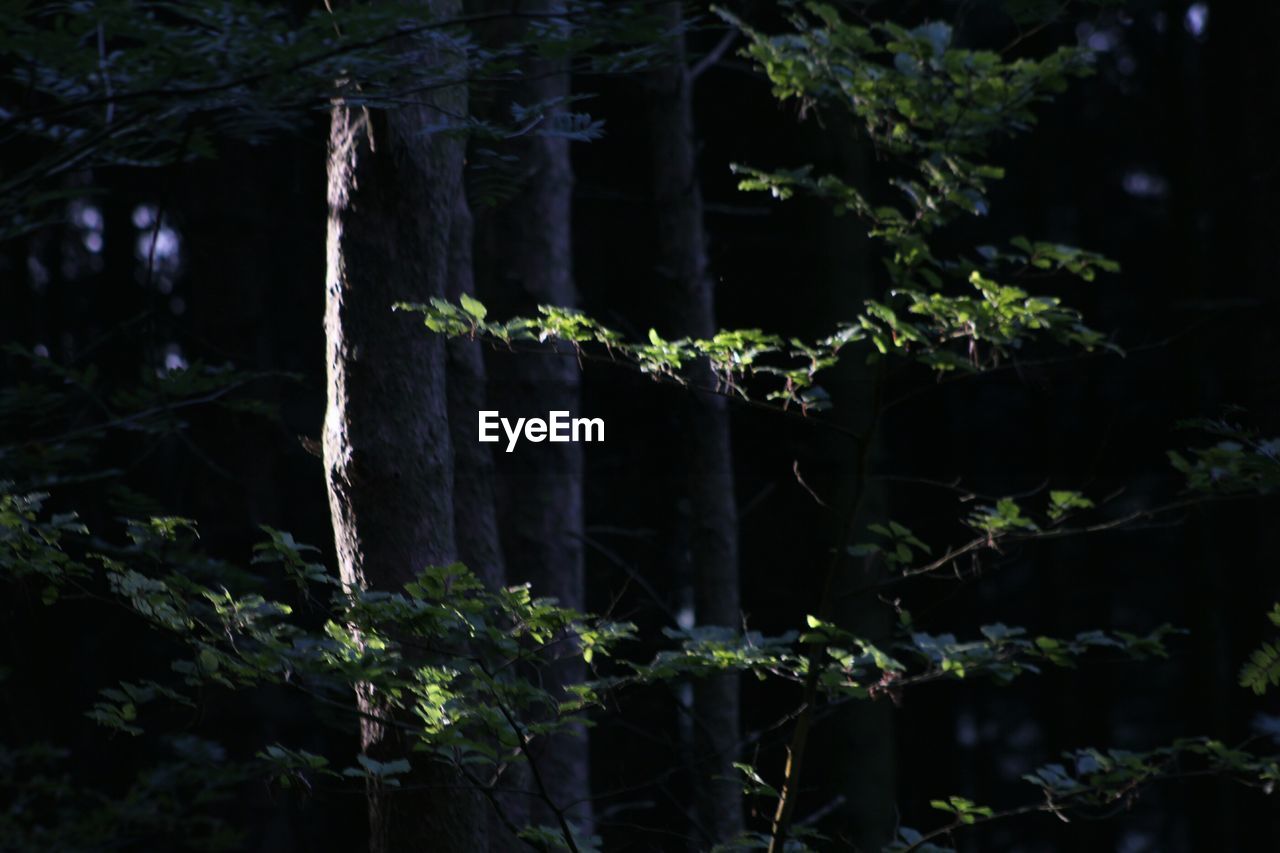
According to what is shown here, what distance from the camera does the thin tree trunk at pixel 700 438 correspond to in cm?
549

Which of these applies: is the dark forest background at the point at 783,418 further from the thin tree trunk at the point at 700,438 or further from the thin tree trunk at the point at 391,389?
the thin tree trunk at the point at 391,389

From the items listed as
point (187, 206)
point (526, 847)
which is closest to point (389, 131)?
point (526, 847)

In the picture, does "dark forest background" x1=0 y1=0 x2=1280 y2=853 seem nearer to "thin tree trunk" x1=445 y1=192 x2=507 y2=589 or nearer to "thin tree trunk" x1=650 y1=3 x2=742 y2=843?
"thin tree trunk" x1=650 y1=3 x2=742 y2=843

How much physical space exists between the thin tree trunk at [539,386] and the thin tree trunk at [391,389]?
171cm

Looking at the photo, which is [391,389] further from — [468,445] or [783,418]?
[783,418]

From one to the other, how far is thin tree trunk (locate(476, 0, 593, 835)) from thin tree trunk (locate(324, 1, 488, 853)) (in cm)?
171

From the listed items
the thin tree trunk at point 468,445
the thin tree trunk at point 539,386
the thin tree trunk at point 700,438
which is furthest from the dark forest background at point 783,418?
the thin tree trunk at point 468,445

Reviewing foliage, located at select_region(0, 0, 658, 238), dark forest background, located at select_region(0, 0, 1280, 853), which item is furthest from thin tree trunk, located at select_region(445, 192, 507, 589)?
dark forest background, located at select_region(0, 0, 1280, 853)

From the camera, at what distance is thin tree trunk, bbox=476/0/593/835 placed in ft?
16.9

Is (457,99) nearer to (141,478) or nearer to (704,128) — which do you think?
(704,128)

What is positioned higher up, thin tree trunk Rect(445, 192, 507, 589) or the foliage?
the foliage

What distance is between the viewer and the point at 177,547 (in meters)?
4.92

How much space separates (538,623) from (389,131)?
61.2 inches

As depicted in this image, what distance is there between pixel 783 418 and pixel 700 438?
40.6 inches
